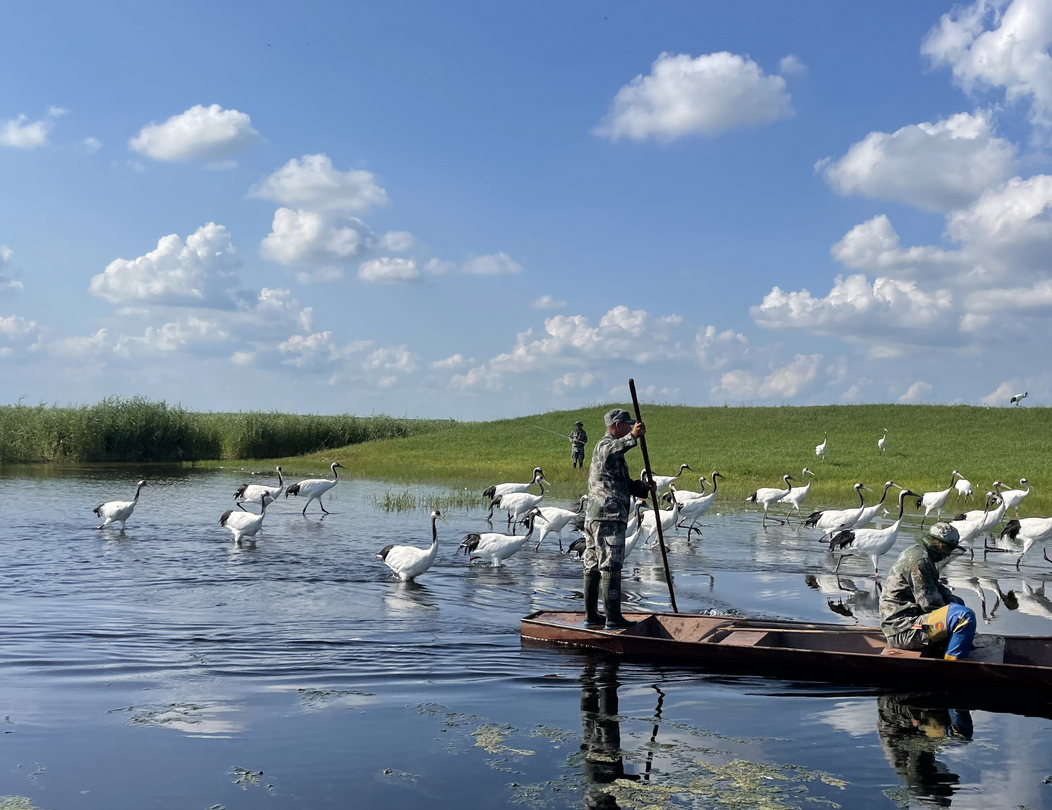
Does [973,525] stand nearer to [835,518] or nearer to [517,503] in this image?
[835,518]

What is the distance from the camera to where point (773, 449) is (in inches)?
1965

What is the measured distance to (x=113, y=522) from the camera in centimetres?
2259

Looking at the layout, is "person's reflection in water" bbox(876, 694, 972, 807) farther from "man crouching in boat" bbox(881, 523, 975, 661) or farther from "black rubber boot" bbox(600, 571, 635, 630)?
"black rubber boot" bbox(600, 571, 635, 630)

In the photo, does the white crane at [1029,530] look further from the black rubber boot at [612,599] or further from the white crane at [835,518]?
the black rubber boot at [612,599]

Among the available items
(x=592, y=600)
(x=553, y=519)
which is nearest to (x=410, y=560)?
(x=592, y=600)

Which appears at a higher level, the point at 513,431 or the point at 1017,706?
the point at 513,431

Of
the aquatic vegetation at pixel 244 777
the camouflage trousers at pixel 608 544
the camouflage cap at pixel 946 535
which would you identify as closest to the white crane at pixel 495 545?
the camouflage trousers at pixel 608 544

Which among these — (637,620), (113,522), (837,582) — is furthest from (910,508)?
(113,522)

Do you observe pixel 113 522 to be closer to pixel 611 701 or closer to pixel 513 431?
pixel 611 701

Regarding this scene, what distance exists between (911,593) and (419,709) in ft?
18.1

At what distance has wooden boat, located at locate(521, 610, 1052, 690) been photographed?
9.85 meters

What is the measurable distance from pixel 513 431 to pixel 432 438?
568cm

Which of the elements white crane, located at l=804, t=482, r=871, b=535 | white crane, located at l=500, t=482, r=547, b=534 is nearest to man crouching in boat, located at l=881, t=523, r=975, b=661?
white crane, located at l=804, t=482, r=871, b=535

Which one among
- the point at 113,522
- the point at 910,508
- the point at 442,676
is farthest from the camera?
the point at 910,508
